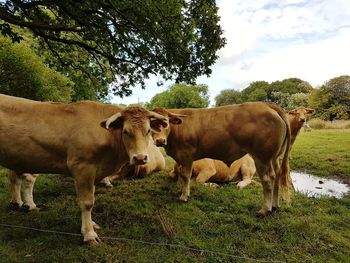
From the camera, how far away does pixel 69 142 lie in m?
5.00

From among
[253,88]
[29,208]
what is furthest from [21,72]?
[253,88]

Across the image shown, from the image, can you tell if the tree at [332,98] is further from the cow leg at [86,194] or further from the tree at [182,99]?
the cow leg at [86,194]

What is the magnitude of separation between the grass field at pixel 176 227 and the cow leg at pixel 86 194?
162 mm

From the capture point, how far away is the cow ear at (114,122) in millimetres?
4605

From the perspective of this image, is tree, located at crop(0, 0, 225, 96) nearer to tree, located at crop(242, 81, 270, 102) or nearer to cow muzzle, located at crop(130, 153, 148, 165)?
cow muzzle, located at crop(130, 153, 148, 165)

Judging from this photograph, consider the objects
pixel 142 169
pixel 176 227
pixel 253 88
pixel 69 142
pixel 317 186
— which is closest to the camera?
pixel 69 142

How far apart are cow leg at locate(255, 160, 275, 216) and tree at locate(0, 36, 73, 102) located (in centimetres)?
1311

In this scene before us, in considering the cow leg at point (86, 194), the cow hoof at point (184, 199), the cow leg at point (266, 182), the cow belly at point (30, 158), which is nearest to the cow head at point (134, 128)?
the cow leg at point (86, 194)

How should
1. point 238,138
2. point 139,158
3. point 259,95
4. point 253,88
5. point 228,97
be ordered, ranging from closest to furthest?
1. point 139,158
2. point 238,138
3. point 259,95
4. point 253,88
5. point 228,97

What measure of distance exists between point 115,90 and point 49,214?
22.7 ft

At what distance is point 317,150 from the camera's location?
50.1 feet

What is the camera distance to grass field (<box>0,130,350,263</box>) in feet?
15.5

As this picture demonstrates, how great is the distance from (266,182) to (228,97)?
3715 inches

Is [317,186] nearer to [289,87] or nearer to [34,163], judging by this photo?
[34,163]
